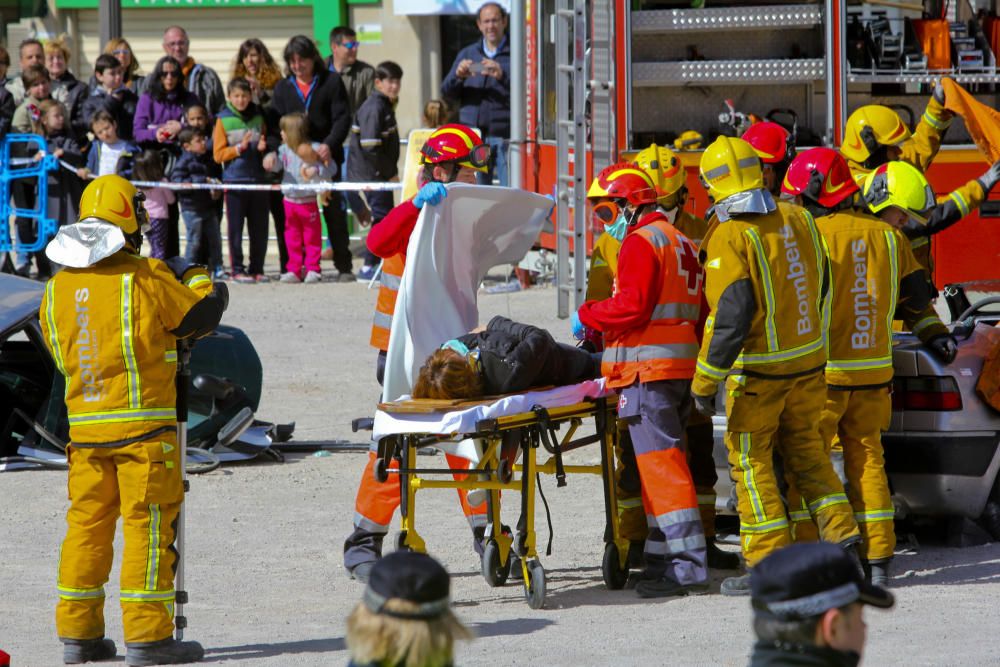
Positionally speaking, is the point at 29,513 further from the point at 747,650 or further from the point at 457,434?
the point at 747,650

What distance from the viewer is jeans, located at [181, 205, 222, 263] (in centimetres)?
1577

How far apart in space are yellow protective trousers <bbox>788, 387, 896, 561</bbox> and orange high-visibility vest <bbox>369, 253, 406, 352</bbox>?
192 cm

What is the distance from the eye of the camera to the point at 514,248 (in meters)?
7.61

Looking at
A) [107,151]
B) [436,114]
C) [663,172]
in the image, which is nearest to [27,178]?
[107,151]

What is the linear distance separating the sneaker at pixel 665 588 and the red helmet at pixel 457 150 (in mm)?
1958

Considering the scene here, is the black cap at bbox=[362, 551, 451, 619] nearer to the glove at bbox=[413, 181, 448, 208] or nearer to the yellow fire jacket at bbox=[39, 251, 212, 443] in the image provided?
the yellow fire jacket at bbox=[39, 251, 212, 443]

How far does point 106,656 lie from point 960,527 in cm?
376

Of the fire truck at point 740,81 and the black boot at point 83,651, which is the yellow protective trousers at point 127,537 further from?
the fire truck at point 740,81

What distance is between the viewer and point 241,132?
15.9m

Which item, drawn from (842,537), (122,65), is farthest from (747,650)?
(122,65)

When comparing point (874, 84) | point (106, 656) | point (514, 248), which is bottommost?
point (106, 656)

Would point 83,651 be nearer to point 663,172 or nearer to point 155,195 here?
point 663,172

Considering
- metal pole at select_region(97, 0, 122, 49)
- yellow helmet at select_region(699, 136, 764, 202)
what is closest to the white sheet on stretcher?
yellow helmet at select_region(699, 136, 764, 202)

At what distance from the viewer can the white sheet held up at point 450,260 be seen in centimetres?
700
